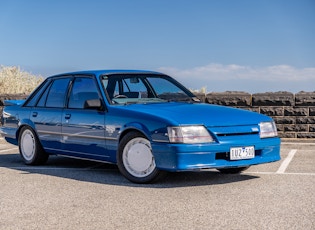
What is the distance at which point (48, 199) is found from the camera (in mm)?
6598

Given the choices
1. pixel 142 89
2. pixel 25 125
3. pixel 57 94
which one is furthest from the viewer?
pixel 25 125

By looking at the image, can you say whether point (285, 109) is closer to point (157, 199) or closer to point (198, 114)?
point (198, 114)

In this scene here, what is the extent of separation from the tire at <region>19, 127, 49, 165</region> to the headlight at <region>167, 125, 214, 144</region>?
9.97ft

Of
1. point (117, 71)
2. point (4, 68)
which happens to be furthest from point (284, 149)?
point (4, 68)

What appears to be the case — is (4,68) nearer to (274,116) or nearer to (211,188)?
(274,116)

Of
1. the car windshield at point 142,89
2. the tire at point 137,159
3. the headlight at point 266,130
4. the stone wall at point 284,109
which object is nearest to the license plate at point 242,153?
the headlight at point 266,130

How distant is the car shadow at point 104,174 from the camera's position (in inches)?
301

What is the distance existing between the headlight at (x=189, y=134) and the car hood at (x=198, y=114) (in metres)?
0.07

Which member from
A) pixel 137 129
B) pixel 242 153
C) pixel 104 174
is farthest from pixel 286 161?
pixel 137 129

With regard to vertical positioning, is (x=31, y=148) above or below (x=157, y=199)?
above

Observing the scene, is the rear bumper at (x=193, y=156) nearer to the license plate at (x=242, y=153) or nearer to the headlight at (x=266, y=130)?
the license plate at (x=242, y=153)

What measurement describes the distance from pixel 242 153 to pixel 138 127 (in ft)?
4.28

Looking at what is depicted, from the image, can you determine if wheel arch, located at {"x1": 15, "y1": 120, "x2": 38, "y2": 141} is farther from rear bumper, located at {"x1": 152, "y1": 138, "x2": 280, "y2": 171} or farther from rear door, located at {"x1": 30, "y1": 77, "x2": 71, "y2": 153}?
rear bumper, located at {"x1": 152, "y1": 138, "x2": 280, "y2": 171}

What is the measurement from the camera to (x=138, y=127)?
7.45 meters
